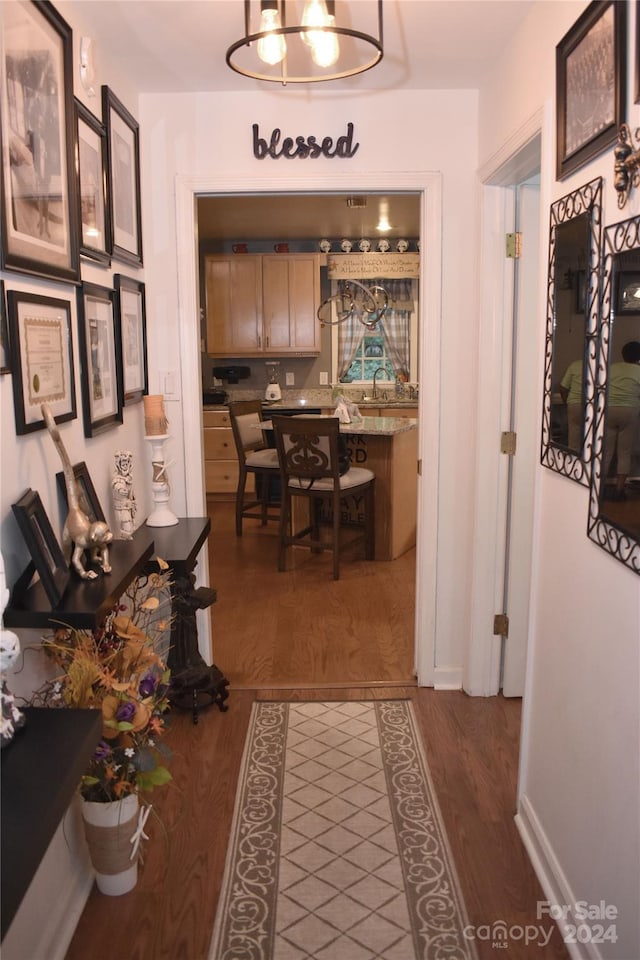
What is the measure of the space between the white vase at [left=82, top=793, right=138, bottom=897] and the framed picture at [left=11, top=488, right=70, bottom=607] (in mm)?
622

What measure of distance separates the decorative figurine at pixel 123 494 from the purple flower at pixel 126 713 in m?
0.71

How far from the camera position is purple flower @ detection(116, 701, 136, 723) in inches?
72.9

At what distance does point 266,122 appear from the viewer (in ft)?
9.32

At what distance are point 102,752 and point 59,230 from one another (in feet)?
4.35

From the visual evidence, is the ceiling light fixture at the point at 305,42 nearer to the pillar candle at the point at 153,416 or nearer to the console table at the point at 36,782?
the pillar candle at the point at 153,416

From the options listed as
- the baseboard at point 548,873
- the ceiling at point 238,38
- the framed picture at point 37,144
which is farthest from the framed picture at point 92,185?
the baseboard at point 548,873

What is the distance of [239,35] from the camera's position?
233 centimetres

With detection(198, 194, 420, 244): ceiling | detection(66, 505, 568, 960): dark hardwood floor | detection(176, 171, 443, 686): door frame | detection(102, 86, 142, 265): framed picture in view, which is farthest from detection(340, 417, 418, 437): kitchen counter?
detection(102, 86, 142, 265): framed picture

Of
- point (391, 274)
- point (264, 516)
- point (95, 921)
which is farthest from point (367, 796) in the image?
point (391, 274)

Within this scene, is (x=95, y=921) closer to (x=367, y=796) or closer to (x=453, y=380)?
(x=367, y=796)

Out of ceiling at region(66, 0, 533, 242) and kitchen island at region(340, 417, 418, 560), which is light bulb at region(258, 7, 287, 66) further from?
kitchen island at region(340, 417, 418, 560)

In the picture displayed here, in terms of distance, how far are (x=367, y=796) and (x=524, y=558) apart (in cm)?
111

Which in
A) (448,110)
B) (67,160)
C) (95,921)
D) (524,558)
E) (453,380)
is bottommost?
(95,921)

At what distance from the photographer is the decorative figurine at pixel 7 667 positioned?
1281 millimetres
